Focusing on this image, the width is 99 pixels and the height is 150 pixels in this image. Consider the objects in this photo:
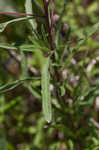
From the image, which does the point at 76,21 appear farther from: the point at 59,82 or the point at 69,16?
the point at 59,82

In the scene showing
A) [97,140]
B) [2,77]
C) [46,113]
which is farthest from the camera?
[2,77]

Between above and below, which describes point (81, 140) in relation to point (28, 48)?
below

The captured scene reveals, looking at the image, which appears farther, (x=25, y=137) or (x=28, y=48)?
(x=25, y=137)

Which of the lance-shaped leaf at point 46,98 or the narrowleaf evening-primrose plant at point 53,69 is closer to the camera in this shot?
the lance-shaped leaf at point 46,98

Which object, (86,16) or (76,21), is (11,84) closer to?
(76,21)

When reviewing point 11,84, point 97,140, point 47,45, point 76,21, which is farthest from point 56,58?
point 76,21

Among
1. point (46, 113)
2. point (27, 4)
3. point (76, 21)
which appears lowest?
point (46, 113)

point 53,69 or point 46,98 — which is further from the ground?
point 53,69

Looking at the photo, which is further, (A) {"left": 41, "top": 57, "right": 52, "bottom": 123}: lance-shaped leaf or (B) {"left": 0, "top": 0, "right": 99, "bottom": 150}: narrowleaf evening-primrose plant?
(B) {"left": 0, "top": 0, "right": 99, "bottom": 150}: narrowleaf evening-primrose plant

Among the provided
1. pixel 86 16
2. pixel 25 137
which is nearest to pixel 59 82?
pixel 25 137

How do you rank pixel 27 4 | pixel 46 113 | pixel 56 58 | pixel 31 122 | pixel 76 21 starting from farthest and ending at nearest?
pixel 76 21 → pixel 31 122 → pixel 56 58 → pixel 27 4 → pixel 46 113

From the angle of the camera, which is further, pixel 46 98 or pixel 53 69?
pixel 53 69
